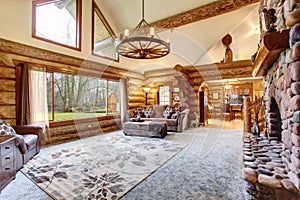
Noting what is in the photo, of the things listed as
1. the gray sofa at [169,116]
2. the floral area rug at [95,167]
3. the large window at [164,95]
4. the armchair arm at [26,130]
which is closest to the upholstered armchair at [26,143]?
the armchair arm at [26,130]

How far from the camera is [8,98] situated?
3.74 metres

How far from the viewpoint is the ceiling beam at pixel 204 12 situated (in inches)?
172

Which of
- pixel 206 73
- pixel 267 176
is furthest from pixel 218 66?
pixel 267 176

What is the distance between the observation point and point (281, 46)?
1.71 m

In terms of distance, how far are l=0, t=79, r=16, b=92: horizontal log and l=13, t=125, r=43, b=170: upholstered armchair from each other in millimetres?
924

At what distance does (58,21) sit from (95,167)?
447cm

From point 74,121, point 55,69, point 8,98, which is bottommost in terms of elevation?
point 74,121

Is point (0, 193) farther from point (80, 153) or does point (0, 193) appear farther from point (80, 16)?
point (80, 16)

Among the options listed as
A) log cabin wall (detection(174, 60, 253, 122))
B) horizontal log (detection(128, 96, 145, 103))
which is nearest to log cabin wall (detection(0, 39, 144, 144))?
horizontal log (detection(128, 96, 145, 103))

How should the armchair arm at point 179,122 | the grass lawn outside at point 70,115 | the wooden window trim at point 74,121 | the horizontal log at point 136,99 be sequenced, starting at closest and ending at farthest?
the wooden window trim at point 74,121 < the grass lawn outside at point 70,115 < the armchair arm at point 179,122 < the horizontal log at point 136,99

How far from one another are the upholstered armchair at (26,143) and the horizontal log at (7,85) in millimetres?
924

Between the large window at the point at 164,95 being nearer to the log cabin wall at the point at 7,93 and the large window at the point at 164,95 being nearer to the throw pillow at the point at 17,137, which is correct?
the log cabin wall at the point at 7,93

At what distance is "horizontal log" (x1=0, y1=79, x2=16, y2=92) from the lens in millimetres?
3660

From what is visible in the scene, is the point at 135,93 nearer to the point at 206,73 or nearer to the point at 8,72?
the point at 206,73
